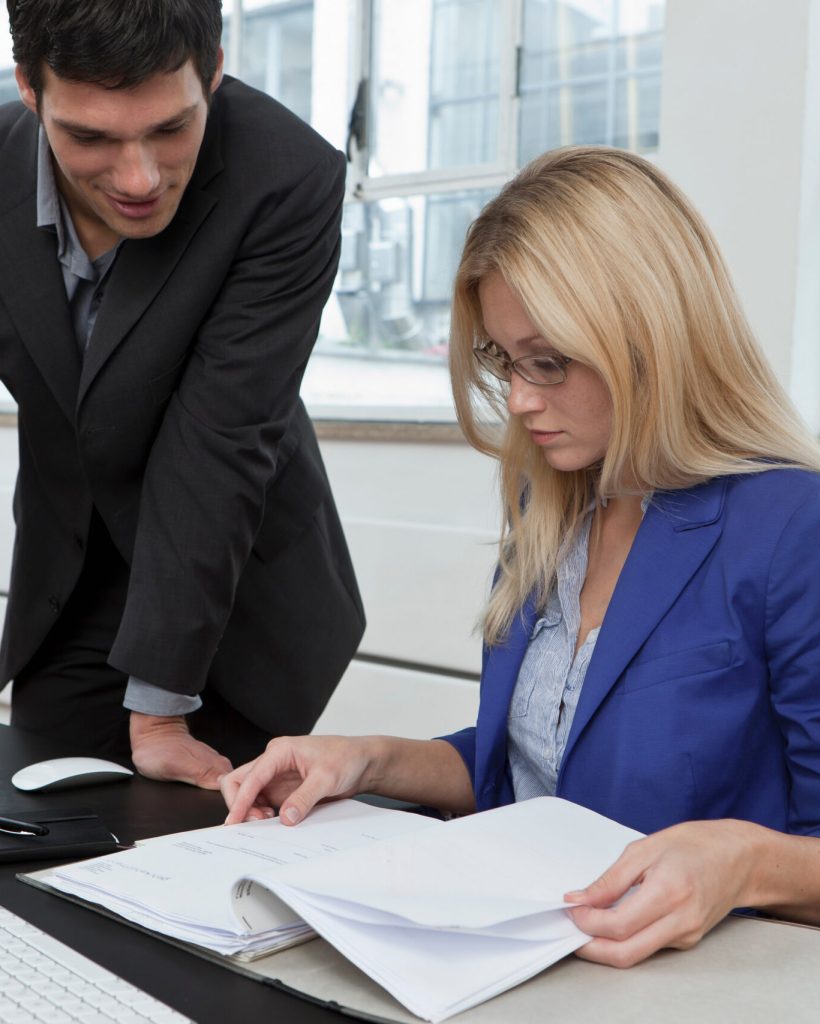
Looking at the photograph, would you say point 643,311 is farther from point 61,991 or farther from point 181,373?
point 61,991

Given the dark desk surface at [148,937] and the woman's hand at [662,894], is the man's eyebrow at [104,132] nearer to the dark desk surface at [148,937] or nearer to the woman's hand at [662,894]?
the dark desk surface at [148,937]

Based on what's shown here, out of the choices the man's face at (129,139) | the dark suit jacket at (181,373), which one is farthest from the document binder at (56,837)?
the man's face at (129,139)

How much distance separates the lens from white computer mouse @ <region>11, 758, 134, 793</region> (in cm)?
118

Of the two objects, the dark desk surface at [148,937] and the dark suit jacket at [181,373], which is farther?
the dark suit jacket at [181,373]

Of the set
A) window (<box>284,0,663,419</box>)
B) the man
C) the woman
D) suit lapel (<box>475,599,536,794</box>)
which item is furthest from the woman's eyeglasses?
window (<box>284,0,663,419</box>)

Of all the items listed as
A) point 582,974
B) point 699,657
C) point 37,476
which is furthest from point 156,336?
point 582,974

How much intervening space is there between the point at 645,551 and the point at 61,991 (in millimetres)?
648

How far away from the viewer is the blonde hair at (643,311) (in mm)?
1104

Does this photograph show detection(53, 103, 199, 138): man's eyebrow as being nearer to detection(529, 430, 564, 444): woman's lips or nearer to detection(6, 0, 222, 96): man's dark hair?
detection(6, 0, 222, 96): man's dark hair

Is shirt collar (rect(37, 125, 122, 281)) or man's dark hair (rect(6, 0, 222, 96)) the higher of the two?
man's dark hair (rect(6, 0, 222, 96))

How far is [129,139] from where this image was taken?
127 centimetres

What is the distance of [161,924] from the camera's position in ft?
2.67

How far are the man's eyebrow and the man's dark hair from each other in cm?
5

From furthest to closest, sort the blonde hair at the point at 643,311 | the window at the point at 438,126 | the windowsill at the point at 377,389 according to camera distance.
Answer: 1. the windowsill at the point at 377,389
2. the window at the point at 438,126
3. the blonde hair at the point at 643,311
